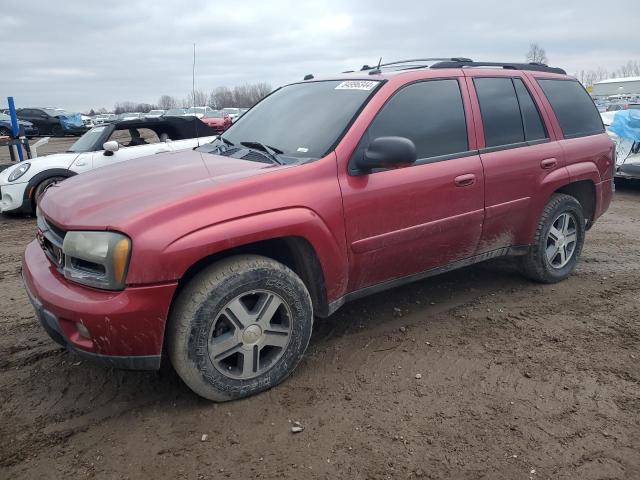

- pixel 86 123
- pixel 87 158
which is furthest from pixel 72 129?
pixel 87 158

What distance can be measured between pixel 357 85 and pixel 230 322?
1831 millimetres

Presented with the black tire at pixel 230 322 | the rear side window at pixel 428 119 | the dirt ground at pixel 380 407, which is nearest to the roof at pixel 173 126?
the dirt ground at pixel 380 407

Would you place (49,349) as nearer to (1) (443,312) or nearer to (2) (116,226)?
(2) (116,226)

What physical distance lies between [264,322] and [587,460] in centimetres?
170

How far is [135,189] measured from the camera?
281 cm

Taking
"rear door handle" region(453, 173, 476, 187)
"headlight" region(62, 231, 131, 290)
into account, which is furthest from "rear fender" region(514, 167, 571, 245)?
"headlight" region(62, 231, 131, 290)

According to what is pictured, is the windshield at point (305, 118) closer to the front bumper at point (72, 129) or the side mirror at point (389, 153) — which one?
the side mirror at point (389, 153)

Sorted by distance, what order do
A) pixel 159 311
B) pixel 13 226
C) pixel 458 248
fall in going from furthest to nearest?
pixel 13 226 → pixel 458 248 → pixel 159 311

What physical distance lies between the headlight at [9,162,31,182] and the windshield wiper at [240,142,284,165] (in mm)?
5576

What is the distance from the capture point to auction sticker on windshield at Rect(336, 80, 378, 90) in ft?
11.2

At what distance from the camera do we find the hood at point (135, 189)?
2533mm

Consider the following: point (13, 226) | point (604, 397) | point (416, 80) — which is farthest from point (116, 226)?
point (13, 226)

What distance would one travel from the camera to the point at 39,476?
230 centimetres

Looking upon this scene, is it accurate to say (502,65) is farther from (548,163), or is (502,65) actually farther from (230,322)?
(230,322)
